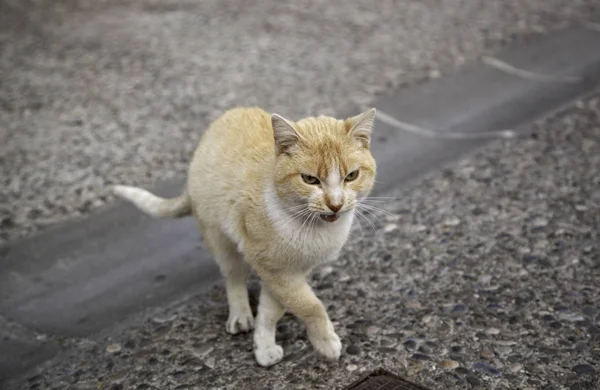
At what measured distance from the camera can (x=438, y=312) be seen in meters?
3.88

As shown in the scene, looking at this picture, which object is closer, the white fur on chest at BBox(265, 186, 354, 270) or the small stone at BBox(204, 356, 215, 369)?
the white fur on chest at BBox(265, 186, 354, 270)

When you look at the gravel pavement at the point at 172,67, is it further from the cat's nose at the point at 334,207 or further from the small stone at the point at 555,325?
the small stone at the point at 555,325

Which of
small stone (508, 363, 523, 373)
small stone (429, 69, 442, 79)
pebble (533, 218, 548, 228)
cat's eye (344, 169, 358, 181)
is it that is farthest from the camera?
small stone (429, 69, 442, 79)

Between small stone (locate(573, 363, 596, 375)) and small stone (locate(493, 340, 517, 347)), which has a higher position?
small stone (locate(493, 340, 517, 347))

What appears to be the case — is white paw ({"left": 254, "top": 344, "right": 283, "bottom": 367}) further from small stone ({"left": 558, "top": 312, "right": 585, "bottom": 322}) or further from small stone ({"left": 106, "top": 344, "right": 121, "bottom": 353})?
small stone ({"left": 558, "top": 312, "right": 585, "bottom": 322})

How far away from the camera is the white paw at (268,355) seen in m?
3.50

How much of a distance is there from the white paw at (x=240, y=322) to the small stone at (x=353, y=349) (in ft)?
1.70

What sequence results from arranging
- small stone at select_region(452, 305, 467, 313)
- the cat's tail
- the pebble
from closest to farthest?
1. small stone at select_region(452, 305, 467, 313)
2. the cat's tail
3. the pebble

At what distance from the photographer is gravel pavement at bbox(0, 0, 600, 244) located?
18.2ft

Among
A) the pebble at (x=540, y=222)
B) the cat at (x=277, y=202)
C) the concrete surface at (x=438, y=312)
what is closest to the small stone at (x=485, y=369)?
the concrete surface at (x=438, y=312)

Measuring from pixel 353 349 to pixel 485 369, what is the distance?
2.06 ft

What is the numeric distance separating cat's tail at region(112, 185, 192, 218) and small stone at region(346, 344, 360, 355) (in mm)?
1127

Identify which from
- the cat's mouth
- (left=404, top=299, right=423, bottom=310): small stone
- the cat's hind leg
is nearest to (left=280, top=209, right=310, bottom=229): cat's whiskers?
the cat's mouth

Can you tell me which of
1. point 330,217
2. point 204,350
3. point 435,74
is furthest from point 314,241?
point 435,74
